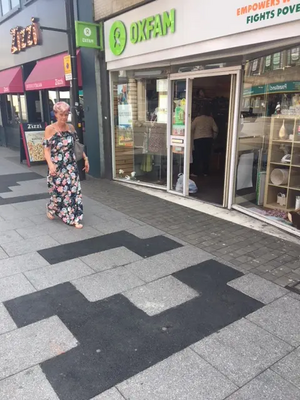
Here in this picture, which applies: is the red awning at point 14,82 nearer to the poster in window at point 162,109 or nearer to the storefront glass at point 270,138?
the poster in window at point 162,109

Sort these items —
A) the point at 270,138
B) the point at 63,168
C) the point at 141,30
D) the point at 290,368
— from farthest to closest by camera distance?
1. the point at 141,30
2. the point at 270,138
3. the point at 63,168
4. the point at 290,368

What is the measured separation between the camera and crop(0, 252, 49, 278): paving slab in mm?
3639

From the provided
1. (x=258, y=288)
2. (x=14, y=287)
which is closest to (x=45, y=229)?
(x=14, y=287)

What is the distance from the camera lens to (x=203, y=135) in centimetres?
791

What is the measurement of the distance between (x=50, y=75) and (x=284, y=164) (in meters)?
6.59

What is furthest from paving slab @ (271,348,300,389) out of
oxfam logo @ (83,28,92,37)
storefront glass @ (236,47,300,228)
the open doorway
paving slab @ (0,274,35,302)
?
oxfam logo @ (83,28,92,37)

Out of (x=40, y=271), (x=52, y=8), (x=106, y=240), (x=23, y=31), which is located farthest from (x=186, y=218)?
(x=23, y=31)

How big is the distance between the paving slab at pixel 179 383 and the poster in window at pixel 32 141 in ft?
27.8

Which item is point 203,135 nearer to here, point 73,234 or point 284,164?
point 284,164

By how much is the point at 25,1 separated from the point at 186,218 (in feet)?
30.8

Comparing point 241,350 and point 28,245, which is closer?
point 241,350

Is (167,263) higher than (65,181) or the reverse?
the reverse

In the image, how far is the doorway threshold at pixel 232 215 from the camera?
470 cm

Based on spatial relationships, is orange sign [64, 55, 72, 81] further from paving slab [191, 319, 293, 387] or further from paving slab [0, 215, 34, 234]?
paving slab [191, 319, 293, 387]
